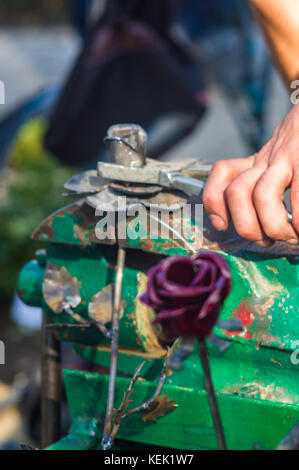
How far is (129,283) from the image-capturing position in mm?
901

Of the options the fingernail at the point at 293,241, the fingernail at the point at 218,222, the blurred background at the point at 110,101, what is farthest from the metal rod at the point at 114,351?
the blurred background at the point at 110,101

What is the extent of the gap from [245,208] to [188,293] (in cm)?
34

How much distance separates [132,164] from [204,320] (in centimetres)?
46

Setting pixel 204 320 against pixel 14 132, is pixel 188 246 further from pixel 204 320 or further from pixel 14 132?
pixel 14 132

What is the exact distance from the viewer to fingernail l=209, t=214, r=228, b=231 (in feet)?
2.79

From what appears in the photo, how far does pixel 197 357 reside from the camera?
891 mm

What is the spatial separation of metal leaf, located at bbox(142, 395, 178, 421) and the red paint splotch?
13 cm

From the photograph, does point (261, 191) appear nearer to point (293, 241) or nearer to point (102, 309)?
point (293, 241)

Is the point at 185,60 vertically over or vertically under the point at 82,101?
over

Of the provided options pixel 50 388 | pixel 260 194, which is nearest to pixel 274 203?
pixel 260 194

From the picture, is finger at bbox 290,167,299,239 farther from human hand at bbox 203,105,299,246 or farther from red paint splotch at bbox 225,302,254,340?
red paint splotch at bbox 225,302,254,340

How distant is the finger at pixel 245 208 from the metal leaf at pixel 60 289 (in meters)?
0.29

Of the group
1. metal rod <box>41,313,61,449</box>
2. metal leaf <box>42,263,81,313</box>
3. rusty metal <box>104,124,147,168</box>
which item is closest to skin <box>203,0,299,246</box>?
rusty metal <box>104,124,147,168</box>

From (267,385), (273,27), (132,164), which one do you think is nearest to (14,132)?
(273,27)
